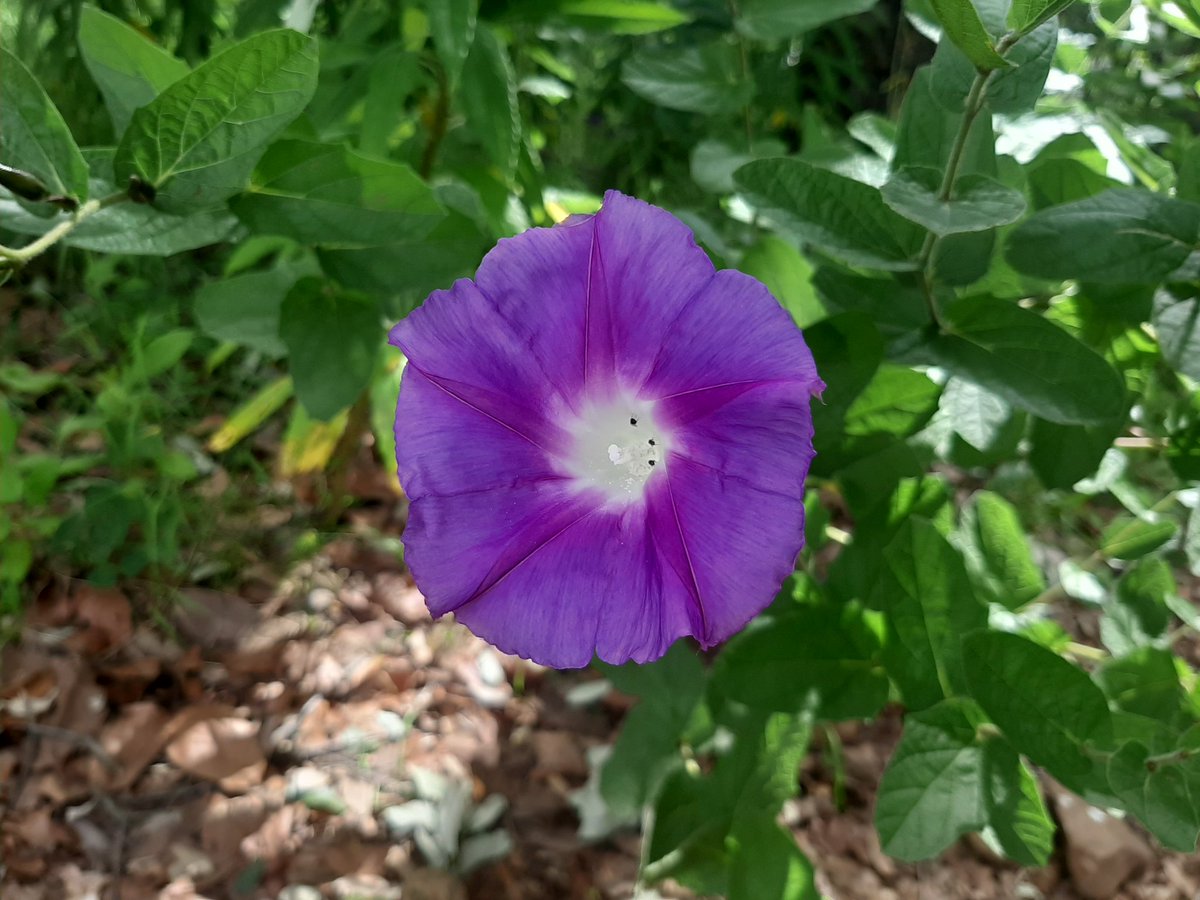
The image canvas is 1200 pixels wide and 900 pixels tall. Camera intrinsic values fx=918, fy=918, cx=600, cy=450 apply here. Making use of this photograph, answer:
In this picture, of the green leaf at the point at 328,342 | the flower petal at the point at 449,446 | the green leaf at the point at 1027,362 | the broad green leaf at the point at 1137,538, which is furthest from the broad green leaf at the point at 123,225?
the broad green leaf at the point at 1137,538

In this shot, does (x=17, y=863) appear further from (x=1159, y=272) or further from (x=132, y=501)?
(x=1159, y=272)

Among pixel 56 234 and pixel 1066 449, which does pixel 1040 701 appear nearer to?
pixel 1066 449

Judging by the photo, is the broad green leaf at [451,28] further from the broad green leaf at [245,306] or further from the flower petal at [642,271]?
the flower petal at [642,271]

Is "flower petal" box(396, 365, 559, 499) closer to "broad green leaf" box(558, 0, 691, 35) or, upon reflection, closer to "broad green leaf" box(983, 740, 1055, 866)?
"broad green leaf" box(983, 740, 1055, 866)

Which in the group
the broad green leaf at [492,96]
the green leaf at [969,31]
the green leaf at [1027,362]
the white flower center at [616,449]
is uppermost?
the green leaf at [969,31]

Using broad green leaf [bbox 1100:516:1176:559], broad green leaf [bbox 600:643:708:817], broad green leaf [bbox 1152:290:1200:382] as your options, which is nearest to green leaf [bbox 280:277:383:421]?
broad green leaf [bbox 600:643:708:817]

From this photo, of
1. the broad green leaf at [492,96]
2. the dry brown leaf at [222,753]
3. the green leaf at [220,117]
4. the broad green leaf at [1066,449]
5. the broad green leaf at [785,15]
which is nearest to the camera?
the green leaf at [220,117]

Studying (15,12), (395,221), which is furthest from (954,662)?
(15,12)
